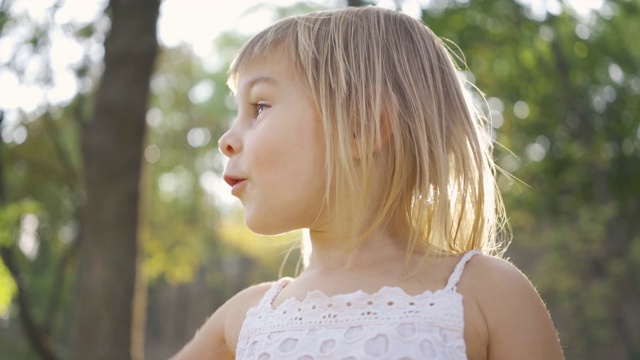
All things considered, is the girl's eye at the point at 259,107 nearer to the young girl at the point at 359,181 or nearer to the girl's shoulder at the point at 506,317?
the young girl at the point at 359,181

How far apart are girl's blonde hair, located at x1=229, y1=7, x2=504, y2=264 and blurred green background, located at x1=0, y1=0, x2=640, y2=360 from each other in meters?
0.50

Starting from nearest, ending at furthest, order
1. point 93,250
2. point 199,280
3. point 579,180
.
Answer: point 93,250 < point 579,180 < point 199,280

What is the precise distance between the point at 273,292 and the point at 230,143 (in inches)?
13.4

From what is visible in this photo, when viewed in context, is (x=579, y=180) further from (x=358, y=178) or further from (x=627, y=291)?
(x=358, y=178)

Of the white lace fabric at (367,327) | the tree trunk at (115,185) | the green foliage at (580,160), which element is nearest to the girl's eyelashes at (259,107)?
the white lace fabric at (367,327)

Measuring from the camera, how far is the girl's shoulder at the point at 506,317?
157 centimetres

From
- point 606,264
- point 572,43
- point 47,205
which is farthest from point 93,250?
point 47,205

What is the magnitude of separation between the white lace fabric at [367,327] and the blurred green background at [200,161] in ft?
1.46

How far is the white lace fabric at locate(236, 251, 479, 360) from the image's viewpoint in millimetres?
1593

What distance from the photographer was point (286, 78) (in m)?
1.83

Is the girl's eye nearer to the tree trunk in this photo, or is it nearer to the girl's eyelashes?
the girl's eyelashes

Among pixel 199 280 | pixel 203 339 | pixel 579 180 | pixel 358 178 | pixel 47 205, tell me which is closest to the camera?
pixel 358 178

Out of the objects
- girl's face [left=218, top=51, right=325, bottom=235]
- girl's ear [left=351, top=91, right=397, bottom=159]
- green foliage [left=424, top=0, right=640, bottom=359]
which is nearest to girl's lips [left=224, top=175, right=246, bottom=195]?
girl's face [left=218, top=51, right=325, bottom=235]

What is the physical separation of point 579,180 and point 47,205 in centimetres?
1039
